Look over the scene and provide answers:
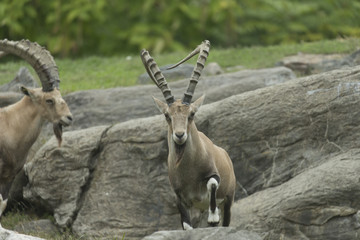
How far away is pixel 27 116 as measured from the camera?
12.1 m

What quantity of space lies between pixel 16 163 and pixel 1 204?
2.43ft

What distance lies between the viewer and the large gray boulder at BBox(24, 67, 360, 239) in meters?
12.0

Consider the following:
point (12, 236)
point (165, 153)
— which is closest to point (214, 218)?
point (165, 153)

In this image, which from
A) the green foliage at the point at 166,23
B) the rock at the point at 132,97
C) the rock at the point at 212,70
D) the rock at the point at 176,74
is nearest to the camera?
the rock at the point at 132,97

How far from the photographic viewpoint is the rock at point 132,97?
15195mm

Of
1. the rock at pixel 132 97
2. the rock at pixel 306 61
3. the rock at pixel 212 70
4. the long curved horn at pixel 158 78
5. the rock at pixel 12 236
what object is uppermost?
the long curved horn at pixel 158 78

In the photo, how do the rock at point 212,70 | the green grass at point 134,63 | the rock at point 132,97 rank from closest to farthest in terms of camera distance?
the rock at point 132,97 → the rock at point 212,70 → the green grass at point 134,63

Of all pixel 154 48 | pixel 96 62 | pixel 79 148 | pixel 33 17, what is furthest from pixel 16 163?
pixel 33 17

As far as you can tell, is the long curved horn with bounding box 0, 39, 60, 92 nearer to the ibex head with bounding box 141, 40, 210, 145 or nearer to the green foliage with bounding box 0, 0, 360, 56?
the ibex head with bounding box 141, 40, 210, 145

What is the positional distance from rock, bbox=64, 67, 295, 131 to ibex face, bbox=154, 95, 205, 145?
4.56 m

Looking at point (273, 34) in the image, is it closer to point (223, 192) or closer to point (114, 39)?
point (114, 39)

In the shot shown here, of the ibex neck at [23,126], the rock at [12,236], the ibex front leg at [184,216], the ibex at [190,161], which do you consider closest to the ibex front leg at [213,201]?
the ibex at [190,161]

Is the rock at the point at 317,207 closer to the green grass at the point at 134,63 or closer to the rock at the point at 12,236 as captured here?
the rock at the point at 12,236

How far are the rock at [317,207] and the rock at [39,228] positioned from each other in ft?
12.3
